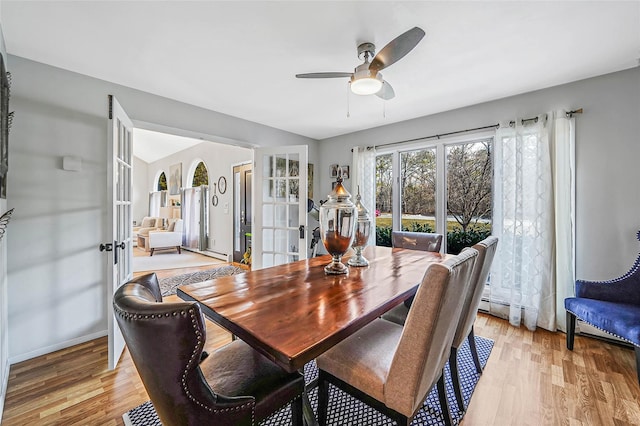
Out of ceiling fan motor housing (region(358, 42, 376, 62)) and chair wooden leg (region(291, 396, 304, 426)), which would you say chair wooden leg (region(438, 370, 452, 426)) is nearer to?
chair wooden leg (region(291, 396, 304, 426))

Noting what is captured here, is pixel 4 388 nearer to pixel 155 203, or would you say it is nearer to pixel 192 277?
pixel 192 277

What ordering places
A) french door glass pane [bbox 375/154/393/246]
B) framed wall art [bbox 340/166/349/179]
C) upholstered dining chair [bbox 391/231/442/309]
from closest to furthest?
upholstered dining chair [bbox 391/231/442/309] < french door glass pane [bbox 375/154/393/246] < framed wall art [bbox 340/166/349/179]

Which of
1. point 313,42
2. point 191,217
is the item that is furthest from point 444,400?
point 191,217

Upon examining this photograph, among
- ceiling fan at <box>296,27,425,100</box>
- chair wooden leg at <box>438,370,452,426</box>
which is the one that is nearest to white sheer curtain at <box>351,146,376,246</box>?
ceiling fan at <box>296,27,425,100</box>

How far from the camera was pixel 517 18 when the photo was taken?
1606 mm

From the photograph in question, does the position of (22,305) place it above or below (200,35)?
below

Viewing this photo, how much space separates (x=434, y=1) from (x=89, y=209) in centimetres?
301

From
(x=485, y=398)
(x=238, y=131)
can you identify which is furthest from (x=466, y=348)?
(x=238, y=131)

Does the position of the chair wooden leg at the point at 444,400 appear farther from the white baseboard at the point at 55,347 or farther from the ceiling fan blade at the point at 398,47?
the white baseboard at the point at 55,347

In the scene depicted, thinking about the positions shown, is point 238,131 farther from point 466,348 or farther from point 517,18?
→ point 466,348

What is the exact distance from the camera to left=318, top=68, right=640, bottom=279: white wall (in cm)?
221

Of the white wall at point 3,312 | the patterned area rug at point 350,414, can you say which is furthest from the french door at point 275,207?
the white wall at point 3,312

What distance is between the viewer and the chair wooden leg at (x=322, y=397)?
1.30 m

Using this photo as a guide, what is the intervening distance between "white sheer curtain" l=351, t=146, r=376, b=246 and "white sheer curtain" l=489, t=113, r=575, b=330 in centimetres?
149
